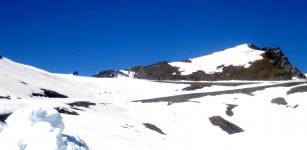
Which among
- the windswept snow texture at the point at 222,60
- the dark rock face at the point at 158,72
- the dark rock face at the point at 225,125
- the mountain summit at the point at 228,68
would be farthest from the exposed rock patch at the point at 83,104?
the dark rock face at the point at 158,72

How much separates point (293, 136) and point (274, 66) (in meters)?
79.5

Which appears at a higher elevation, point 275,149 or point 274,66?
point 274,66

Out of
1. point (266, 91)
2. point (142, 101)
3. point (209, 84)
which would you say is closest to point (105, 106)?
point (142, 101)

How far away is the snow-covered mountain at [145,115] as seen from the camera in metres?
17.7

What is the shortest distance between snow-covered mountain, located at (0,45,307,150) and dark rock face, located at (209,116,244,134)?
0.32ft

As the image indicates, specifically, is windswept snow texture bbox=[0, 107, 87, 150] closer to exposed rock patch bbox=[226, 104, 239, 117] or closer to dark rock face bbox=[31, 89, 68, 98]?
exposed rock patch bbox=[226, 104, 239, 117]

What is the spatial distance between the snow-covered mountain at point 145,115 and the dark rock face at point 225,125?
0.10 m

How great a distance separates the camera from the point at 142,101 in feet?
214

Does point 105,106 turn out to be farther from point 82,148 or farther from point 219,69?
point 219,69

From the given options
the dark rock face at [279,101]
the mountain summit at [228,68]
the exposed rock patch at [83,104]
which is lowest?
the dark rock face at [279,101]

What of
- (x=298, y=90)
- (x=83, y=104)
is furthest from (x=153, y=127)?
(x=298, y=90)

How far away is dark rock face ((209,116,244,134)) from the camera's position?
1781 inches

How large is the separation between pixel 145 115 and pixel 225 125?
9620 millimetres

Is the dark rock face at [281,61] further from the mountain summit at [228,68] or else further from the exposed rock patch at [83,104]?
the exposed rock patch at [83,104]
